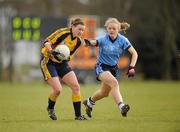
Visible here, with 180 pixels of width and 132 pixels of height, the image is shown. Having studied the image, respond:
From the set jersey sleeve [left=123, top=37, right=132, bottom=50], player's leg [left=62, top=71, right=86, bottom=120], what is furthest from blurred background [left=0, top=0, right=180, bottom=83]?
player's leg [left=62, top=71, right=86, bottom=120]

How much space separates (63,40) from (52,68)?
1.82 ft

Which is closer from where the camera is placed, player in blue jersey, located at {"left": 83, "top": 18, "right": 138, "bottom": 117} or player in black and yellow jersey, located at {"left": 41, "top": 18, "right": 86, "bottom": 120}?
player in black and yellow jersey, located at {"left": 41, "top": 18, "right": 86, "bottom": 120}

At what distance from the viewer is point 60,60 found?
13242 mm

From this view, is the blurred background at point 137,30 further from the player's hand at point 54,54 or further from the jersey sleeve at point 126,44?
the player's hand at point 54,54

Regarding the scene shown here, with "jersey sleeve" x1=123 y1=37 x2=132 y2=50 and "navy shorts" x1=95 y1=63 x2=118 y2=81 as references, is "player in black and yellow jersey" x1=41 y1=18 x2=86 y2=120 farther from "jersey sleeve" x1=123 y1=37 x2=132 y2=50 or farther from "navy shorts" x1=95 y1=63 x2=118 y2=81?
"jersey sleeve" x1=123 y1=37 x2=132 y2=50

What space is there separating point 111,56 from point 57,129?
2.89 metres

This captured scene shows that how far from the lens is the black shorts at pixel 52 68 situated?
1330cm

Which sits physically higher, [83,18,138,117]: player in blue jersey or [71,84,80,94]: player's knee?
[83,18,138,117]: player in blue jersey

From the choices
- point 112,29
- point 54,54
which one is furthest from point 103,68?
point 54,54

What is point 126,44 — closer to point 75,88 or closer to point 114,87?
point 114,87

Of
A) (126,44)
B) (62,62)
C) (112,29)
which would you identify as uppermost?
(112,29)

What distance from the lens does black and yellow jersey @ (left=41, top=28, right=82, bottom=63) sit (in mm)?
13188

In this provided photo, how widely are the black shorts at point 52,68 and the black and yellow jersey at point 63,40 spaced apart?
0.12 m

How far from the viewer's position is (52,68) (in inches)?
525
